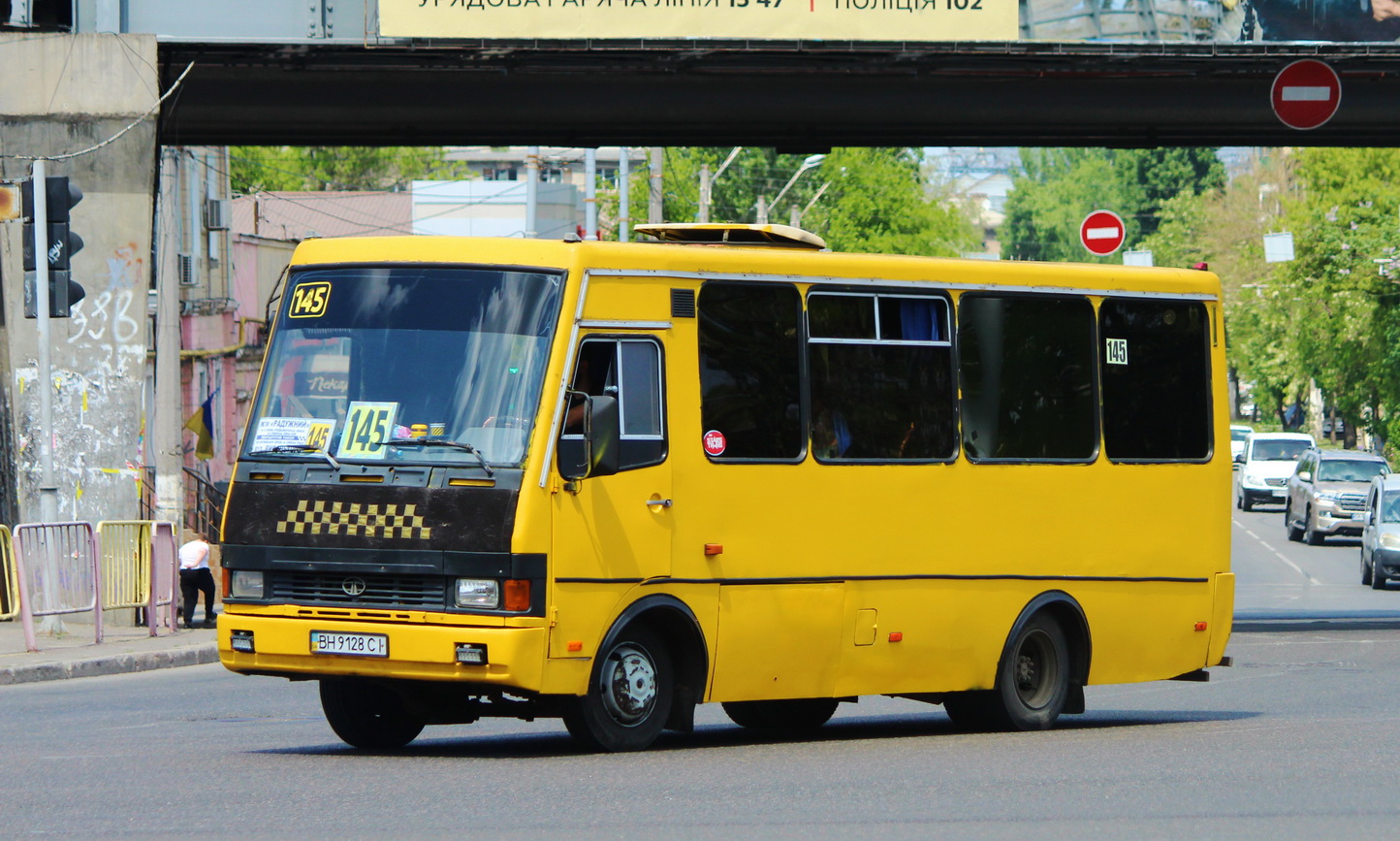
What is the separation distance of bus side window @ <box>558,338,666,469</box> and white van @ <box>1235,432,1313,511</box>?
46.1m

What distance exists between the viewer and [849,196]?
8288 cm

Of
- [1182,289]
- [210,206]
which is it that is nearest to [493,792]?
[1182,289]

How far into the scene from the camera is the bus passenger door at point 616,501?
10.6 metres

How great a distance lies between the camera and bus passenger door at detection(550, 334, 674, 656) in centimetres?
→ 1065

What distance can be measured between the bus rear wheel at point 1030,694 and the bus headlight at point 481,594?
12.5ft

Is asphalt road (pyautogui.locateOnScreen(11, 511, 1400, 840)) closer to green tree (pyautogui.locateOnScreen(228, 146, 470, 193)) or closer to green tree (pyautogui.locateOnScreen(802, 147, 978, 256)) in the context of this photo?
green tree (pyautogui.locateOnScreen(802, 147, 978, 256))

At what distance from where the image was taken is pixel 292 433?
11.0 meters

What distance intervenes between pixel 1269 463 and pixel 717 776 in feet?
158

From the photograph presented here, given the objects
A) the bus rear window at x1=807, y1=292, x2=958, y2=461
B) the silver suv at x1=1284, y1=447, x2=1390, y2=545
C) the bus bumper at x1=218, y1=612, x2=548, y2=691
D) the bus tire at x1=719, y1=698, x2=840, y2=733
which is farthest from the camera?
the silver suv at x1=1284, y1=447, x2=1390, y2=545

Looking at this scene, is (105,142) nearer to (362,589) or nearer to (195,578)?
(195,578)

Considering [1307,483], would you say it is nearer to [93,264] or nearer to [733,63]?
[733,63]

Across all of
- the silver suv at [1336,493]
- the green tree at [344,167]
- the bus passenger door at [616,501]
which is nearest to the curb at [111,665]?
the bus passenger door at [616,501]

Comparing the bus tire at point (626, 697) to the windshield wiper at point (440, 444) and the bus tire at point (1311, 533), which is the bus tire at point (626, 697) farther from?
the bus tire at point (1311, 533)

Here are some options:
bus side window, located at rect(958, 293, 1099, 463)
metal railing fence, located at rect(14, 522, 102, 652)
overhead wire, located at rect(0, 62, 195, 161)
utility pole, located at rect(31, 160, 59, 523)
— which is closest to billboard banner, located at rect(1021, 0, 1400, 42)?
bus side window, located at rect(958, 293, 1099, 463)
